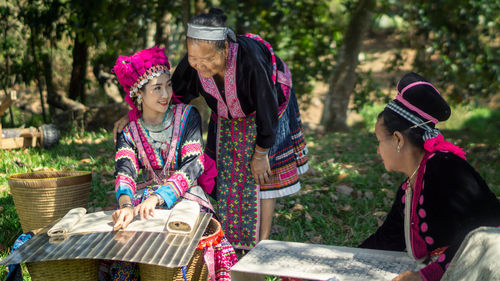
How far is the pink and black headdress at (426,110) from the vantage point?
2.42 meters

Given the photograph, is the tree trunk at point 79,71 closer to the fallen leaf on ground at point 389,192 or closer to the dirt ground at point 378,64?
the dirt ground at point 378,64

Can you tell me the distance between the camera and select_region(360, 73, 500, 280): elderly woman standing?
2250 mm

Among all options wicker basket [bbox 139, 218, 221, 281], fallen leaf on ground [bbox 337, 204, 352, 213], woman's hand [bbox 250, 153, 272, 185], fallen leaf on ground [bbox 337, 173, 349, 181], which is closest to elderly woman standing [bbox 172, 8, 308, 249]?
woman's hand [bbox 250, 153, 272, 185]

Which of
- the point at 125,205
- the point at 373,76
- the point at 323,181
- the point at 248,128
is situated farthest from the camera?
the point at 373,76

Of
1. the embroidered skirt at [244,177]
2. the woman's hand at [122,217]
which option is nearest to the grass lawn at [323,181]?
the embroidered skirt at [244,177]

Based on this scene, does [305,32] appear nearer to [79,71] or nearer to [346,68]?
[346,68]

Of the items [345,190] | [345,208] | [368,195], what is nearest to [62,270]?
[345,208]

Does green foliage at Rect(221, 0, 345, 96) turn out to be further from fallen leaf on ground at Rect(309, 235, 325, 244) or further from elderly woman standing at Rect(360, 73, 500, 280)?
elderly woman standing at Rect(360, 73, 500, 280)

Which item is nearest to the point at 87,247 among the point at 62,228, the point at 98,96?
the point at 62,228

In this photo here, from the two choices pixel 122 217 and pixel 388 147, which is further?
pixel 122 217

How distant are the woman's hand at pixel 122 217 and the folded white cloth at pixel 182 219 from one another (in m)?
0.25

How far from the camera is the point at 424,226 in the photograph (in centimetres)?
245

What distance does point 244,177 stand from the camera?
3.63 meters

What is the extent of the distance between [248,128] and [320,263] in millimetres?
1320
